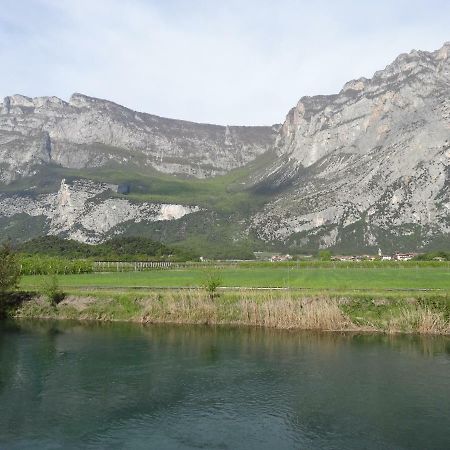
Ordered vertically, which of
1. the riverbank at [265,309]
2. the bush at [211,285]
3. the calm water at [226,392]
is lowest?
the calm water at [226,392]

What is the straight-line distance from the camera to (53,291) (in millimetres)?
70938

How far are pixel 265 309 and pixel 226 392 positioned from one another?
24.4 metres

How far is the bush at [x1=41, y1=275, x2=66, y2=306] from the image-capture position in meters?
70.7

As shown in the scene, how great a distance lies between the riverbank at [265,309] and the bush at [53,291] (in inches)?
32.2

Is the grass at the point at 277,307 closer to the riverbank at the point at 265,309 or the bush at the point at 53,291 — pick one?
the riverbank at the point at 265,309

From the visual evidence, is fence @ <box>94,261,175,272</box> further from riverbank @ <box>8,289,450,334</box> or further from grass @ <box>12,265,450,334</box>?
riverbank @ <box>8,289,450,334</box>

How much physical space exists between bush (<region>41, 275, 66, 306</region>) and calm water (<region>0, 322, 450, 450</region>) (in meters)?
15.7

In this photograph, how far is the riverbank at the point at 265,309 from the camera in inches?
2183

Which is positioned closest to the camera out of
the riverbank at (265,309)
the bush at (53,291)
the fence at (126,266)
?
the riverbank at (265,309)

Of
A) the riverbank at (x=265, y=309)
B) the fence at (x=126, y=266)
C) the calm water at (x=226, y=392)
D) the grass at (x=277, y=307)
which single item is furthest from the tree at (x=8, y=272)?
the fence at (x=126, y=266)

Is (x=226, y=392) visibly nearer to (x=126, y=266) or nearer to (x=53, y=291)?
(x=53, y=291)

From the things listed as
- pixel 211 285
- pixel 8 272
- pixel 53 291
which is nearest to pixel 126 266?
pixel 8 272

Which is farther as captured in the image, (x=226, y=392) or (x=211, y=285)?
(x=211, y=285)

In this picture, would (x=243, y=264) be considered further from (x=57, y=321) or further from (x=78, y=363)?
(x=78, y=363)
